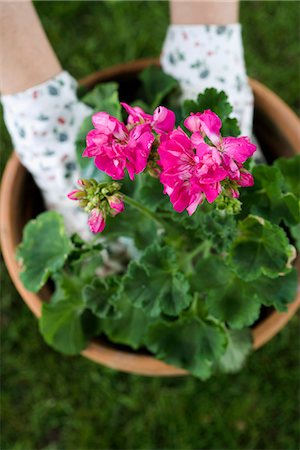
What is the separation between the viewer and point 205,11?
899mm

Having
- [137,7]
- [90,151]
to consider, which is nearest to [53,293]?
[90,151]

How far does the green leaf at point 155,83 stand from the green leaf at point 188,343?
0.34 meters

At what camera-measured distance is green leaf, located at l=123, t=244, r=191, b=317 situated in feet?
2.56

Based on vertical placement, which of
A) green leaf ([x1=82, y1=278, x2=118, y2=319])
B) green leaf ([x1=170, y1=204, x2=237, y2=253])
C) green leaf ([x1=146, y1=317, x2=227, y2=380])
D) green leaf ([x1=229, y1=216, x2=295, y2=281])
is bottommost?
green leaf ([x1=146, y1=317, x2=227, y2=380])

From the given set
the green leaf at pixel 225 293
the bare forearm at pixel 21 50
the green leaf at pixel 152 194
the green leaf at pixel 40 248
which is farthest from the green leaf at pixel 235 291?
the bare forearm at pixel 21 50

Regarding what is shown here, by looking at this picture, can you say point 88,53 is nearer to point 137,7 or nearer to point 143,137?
point 137,7

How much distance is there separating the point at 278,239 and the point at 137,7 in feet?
2.69

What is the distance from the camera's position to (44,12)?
1.33m

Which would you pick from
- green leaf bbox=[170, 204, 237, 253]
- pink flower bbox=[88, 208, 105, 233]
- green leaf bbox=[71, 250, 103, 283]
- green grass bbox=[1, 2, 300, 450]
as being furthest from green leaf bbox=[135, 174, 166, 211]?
green grass bbox=[1, 2, 300, 450]

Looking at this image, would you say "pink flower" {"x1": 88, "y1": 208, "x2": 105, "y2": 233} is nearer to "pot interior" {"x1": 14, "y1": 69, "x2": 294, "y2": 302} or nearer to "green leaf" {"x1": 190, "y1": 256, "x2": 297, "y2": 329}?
"green leaf" {"x1": 190, "y1": 256, "x2": 297, "y2": 329}

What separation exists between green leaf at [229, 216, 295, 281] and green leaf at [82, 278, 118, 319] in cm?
18

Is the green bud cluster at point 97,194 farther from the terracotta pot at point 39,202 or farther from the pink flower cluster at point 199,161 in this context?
the terracotta pot at point 39,202

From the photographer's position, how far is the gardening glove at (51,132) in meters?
0.85

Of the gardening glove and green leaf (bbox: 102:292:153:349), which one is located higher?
the gardening glove
